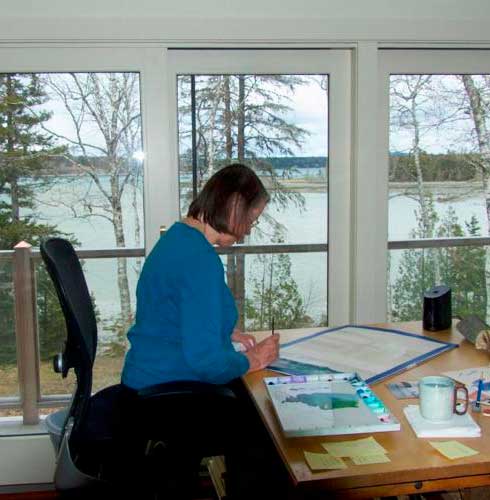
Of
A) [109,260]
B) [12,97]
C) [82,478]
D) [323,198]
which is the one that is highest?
[12,97]

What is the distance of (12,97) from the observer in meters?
2.57

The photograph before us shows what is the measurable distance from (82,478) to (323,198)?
1.66 m

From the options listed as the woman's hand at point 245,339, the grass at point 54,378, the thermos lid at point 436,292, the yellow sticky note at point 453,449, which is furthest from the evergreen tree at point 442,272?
the yellow sticky note at point 453,449

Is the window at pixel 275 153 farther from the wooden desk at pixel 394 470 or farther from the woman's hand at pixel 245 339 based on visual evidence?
the wooden desk at pixel 394 470

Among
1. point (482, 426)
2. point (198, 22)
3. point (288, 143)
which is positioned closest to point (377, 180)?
point (288, 143)

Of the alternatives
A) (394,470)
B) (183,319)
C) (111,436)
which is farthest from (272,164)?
(394,470)

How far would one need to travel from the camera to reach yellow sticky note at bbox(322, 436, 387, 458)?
127cm


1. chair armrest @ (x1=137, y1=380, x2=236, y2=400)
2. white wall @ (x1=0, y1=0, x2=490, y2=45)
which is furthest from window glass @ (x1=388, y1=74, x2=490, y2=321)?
chair armrest @ (x1=137, y1=380, x2=236, y2=400)

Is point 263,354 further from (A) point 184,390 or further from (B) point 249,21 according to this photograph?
(B) point 249,21

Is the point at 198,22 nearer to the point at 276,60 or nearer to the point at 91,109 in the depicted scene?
the point at 276,60

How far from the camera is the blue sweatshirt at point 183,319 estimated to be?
1605 millimetres

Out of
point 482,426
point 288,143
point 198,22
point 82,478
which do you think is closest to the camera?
A: point 482,426

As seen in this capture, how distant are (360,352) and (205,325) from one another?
0.54 m

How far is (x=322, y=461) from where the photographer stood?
124 cm
